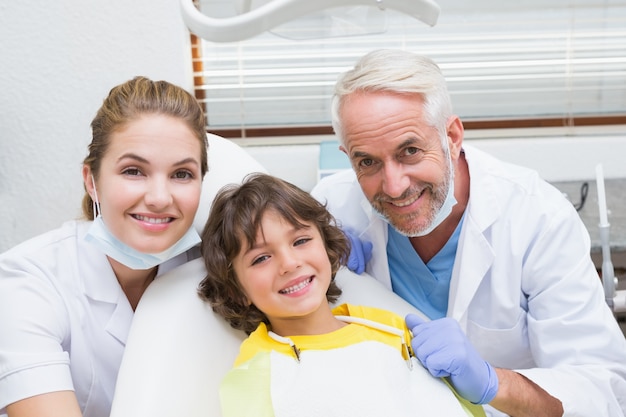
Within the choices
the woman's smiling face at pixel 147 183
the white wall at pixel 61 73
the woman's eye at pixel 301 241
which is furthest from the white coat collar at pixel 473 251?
the white wall at pixel 61 73

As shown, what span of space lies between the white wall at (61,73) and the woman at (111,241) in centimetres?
98

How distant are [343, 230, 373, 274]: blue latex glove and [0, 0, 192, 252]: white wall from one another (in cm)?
108

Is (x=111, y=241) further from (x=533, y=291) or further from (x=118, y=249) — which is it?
(x=533, y=291)

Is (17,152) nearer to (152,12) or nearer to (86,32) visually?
(86,32)

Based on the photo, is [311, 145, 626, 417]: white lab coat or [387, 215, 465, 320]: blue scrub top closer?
[311, 145, 626, 417]: white lab coat

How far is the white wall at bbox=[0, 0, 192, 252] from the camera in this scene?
94.7 inches

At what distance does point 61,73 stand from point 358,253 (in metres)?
1.36

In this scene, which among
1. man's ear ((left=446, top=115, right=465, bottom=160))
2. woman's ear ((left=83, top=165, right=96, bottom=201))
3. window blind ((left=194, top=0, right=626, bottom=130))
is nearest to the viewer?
woman's ear ((left=83, top=165, right=96, bottom=201))

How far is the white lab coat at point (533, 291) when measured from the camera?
1.51 meters

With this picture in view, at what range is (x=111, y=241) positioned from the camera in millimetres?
1458

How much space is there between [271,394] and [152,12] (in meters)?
1.61

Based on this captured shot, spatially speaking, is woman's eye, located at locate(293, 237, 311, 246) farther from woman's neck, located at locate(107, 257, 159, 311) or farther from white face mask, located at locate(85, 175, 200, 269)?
woman's neck, located at locate(107, 257, 159, 311)

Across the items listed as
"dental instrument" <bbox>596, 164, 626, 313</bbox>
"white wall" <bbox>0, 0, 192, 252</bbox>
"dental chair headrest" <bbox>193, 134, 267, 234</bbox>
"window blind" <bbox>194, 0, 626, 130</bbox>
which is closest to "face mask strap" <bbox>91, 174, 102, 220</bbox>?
"dental chair headrest" <bbox>193, 134, 267, 234</bbox>

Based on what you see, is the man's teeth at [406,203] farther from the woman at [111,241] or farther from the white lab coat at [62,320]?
the white lab coat at [62,320]
